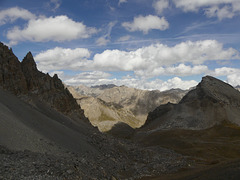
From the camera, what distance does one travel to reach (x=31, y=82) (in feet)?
155

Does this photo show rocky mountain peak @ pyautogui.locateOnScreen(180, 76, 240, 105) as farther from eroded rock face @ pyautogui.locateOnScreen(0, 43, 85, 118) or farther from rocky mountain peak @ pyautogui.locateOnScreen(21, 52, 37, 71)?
rocky mountain peak @ pyautogui.locateOnScreen(21, 52, 37, 71)

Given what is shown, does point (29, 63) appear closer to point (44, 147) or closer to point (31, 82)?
point (31, 82)

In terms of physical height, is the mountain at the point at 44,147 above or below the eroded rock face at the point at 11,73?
below

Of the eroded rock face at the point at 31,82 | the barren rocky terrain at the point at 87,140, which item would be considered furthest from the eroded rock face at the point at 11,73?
the barren rocky terrain at the point at 87,140

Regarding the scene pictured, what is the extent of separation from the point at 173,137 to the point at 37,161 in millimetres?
49748

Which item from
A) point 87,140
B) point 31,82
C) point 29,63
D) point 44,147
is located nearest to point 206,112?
point 87,140

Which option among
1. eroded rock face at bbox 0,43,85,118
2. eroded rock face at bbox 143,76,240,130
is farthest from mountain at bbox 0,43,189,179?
eroded rock face at bbox 143,76,240,130

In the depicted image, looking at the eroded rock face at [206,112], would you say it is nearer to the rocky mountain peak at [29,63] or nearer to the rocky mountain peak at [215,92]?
the rocky mountain peak at [215,92]

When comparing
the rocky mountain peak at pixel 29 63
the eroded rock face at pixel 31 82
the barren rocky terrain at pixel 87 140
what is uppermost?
the rocky mountain peak at pixel 29 63

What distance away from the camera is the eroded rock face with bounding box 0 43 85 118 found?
42031 mm

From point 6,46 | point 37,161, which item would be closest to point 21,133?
point 37,161

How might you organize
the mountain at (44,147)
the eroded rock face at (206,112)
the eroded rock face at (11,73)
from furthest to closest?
the eroded rock face at (206,112) < the eroded rock face at (11,73) < the mountain at (44,147)

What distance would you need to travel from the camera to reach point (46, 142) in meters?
22.8

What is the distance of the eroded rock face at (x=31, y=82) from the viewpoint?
42031 mm
